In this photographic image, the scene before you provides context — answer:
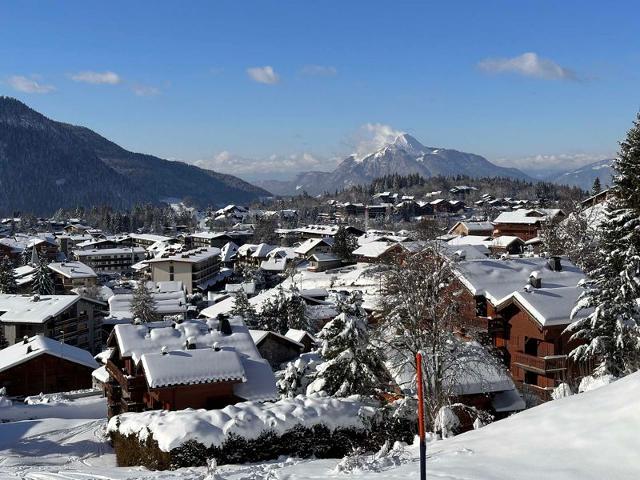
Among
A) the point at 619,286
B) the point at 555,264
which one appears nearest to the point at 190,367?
the point at 619,286

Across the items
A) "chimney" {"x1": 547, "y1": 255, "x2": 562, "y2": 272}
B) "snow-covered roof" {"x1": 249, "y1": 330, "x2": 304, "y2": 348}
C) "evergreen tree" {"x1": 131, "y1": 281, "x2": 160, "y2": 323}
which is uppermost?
"chimney" {"x1": 547, "y1": 255, "x2": 562, "y2": 272}

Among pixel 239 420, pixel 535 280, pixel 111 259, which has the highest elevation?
pixel 535 280

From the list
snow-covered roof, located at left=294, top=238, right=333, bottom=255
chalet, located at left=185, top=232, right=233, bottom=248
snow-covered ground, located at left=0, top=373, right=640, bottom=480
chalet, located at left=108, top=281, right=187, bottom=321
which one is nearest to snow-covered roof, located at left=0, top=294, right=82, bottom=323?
chalet, located at left=108, top=281, right=187, bottom=321

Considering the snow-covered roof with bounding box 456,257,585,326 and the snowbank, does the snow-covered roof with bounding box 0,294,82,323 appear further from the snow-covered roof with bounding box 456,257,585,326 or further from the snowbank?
the snowbank

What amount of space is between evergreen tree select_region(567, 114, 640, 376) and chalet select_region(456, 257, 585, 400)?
259 centimetres

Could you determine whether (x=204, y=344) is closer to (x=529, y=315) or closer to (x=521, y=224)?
(x=529, y=315)

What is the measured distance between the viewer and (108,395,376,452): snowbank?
1530cm

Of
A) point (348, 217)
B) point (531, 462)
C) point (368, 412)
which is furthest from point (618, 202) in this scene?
point (348, 217)

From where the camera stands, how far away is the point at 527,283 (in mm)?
32875

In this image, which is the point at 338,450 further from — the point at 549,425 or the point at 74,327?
the point at 74,327

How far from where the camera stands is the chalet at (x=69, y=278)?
87250 millimetres

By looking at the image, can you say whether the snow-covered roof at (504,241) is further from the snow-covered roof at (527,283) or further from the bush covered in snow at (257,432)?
the bush covered in snow at (257,432)

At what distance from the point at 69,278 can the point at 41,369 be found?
49454mm

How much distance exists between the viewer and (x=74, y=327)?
5684cm
